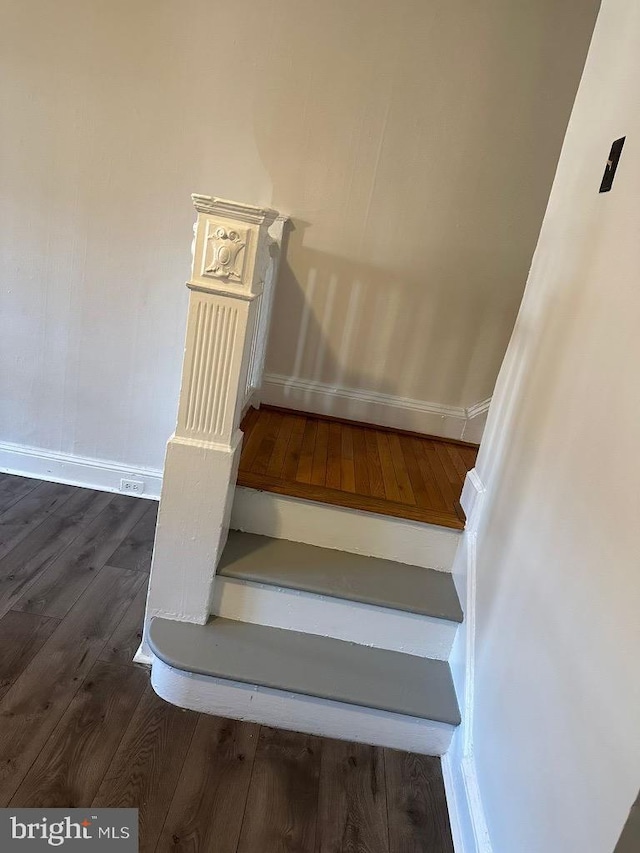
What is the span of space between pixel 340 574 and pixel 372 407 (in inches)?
49.4

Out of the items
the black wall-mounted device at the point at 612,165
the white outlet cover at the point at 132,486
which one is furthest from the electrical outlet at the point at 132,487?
the black wall-mounted device at the point at 612,165

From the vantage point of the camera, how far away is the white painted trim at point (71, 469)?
304 cm

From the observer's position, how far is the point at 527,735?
128cm

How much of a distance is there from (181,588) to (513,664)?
39.7 inches

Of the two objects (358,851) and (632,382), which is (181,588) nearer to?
(358,851)

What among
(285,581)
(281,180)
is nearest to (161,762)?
(285,581)

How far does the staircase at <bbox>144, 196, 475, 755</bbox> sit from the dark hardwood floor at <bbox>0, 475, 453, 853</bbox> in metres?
0.09

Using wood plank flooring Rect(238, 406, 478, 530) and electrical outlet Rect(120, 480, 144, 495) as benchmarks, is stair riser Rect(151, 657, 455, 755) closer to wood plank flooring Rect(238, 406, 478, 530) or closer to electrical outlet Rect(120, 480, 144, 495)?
wood plank flooring Rect(238, 406, 478, 530)

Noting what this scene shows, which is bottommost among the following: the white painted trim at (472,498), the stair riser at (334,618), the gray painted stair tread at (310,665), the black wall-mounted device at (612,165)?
the gray painted stair tread at (310,665)

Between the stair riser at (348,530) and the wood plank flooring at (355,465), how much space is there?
1.7 inches

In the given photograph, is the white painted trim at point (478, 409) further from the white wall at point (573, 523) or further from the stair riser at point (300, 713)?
the stair riser at point (300, 713)

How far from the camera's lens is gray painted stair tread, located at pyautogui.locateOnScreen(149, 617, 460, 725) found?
1752 millimetres

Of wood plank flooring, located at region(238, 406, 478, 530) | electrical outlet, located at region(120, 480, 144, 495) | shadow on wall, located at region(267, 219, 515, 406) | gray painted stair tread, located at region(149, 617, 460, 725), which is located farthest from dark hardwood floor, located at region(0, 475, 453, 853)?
shadow on wall, located at region(267, 219, 515, 406)

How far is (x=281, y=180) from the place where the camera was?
272cm
